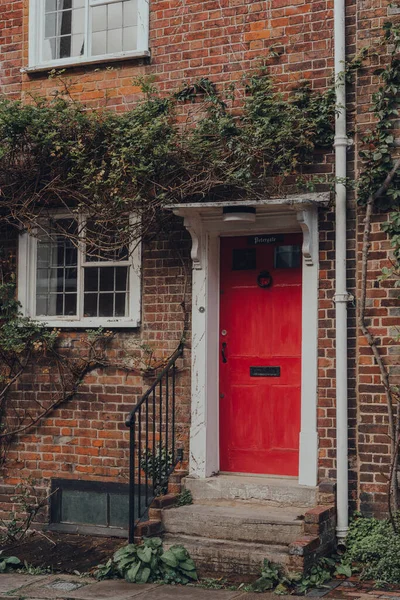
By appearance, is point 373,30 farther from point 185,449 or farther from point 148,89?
point 185,449

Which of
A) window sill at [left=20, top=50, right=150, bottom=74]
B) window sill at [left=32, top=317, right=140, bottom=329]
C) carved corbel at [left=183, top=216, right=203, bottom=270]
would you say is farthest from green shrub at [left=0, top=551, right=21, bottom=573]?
window sill at [left=20, top=50, right=150, bottom=74]

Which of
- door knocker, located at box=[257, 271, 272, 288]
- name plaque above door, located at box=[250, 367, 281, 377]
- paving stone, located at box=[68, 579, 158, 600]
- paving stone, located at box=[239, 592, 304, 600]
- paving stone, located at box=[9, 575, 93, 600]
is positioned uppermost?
door knocker, located at box=[257, 271, 272, 288]

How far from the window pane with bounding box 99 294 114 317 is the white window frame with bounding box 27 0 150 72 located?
2517 mm

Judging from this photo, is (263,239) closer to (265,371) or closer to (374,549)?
(265,371)

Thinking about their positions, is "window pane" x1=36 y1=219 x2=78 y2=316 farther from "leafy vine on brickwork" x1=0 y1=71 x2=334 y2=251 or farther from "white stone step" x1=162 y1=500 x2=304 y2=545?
"white stone step" x1=162 y1=500 x2=304 y2=545

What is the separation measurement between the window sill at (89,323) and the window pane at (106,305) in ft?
0.37

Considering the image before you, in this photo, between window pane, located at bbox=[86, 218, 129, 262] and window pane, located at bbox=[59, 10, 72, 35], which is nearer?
window pane, located at bbox=[86, 218, 129, 262]

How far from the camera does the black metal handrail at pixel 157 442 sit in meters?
8.45

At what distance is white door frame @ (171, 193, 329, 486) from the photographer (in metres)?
8.20

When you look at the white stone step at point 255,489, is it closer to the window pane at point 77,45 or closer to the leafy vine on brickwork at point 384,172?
the leafy vine on brickwork at point 384,172

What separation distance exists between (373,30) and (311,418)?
359 cm

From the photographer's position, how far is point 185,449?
8.81 meters

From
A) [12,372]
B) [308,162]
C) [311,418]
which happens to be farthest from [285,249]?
[12,372]

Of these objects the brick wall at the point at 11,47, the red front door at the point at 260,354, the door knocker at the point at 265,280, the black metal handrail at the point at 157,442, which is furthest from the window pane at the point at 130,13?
the black metal handrail at the point at 157,442
